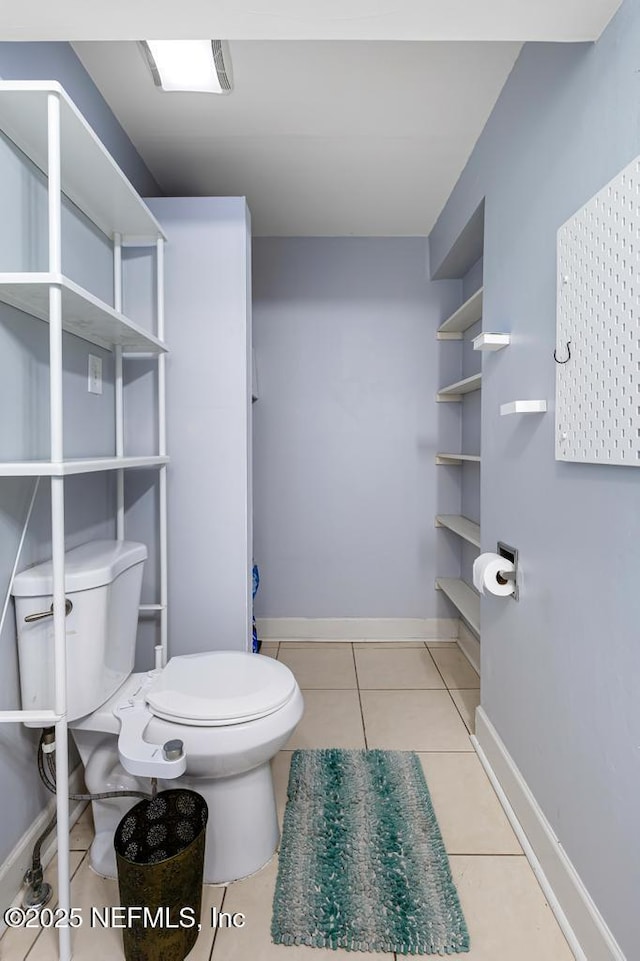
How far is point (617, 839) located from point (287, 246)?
282 cm

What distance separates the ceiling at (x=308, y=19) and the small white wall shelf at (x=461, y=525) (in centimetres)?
161

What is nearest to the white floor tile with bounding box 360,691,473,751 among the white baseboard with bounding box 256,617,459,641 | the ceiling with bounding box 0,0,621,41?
the white baseboard with bounding box 256,617,459,641

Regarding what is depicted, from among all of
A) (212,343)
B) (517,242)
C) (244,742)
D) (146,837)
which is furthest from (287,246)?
(146,837)

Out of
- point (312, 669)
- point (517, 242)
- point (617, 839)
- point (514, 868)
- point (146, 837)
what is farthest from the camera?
point (312, 669)

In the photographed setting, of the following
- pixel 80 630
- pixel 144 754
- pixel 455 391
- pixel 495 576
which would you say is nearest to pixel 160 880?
pixel 144 754

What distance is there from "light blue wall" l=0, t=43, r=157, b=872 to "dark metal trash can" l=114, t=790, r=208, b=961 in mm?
347

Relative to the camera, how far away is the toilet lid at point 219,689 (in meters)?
1.31

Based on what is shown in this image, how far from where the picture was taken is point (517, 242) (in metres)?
1.56

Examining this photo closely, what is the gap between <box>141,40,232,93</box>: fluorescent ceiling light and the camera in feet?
4.72

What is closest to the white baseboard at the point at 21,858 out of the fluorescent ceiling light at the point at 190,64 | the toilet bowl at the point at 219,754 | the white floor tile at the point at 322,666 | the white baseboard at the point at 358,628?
the toilet bowl at the point at 219,754

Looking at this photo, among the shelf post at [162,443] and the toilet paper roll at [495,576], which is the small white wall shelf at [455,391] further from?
the shelf post at [162,443]

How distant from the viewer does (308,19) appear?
41.1 inches

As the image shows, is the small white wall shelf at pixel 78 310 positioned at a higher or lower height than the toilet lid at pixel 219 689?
higher

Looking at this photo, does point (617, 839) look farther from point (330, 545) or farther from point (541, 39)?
point (330, 545)
